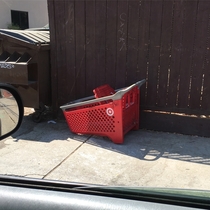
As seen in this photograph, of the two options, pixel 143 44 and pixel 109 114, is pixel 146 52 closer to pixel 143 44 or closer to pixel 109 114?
pixel 143 44

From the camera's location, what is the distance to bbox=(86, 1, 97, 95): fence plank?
511 centimetres

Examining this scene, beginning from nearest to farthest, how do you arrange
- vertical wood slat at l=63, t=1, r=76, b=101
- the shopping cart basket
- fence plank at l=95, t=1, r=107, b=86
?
the shopping cart basket, fence plank at l=95, t=1, r=107, b=86, vertical wood slat at l=63, t=1, r=76, b=101

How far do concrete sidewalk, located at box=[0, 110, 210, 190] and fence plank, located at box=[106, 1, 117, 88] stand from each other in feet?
3.42

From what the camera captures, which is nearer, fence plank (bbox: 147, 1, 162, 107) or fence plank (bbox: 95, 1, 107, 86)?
fence plank (bbox: 147, 1, 162, 107)

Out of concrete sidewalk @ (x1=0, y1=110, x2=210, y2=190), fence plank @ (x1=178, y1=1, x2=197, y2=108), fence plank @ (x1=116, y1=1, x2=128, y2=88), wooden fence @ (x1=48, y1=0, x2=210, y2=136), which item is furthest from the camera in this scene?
fence plank @ (x1=116, y1=1, x2=128, y2=88)

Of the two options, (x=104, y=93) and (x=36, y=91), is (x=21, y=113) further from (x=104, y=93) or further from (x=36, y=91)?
(x=36, y=91)

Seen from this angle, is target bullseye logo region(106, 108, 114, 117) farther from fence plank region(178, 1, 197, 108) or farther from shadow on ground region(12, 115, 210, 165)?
fence plank region(178, 1, 197, 108)

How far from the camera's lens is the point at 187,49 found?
15.6ft

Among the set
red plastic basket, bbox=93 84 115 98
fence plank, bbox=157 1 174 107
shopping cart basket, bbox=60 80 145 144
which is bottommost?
shopping cart basket, bbox=60 80 145 144

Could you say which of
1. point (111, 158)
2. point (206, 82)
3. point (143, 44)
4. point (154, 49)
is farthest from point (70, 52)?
point (206, 82)

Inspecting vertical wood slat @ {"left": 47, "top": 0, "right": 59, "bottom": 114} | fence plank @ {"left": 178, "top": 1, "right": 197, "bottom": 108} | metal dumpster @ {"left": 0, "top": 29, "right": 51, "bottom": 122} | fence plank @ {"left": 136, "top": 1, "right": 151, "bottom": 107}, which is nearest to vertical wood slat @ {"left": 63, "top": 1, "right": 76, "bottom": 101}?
vertical wood slat @ {"left": 47, "top": 0, "right": 59, "bottom": 114}

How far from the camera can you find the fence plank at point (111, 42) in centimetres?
497

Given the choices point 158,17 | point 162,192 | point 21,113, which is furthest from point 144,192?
point 158,17

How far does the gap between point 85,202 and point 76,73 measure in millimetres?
4203
